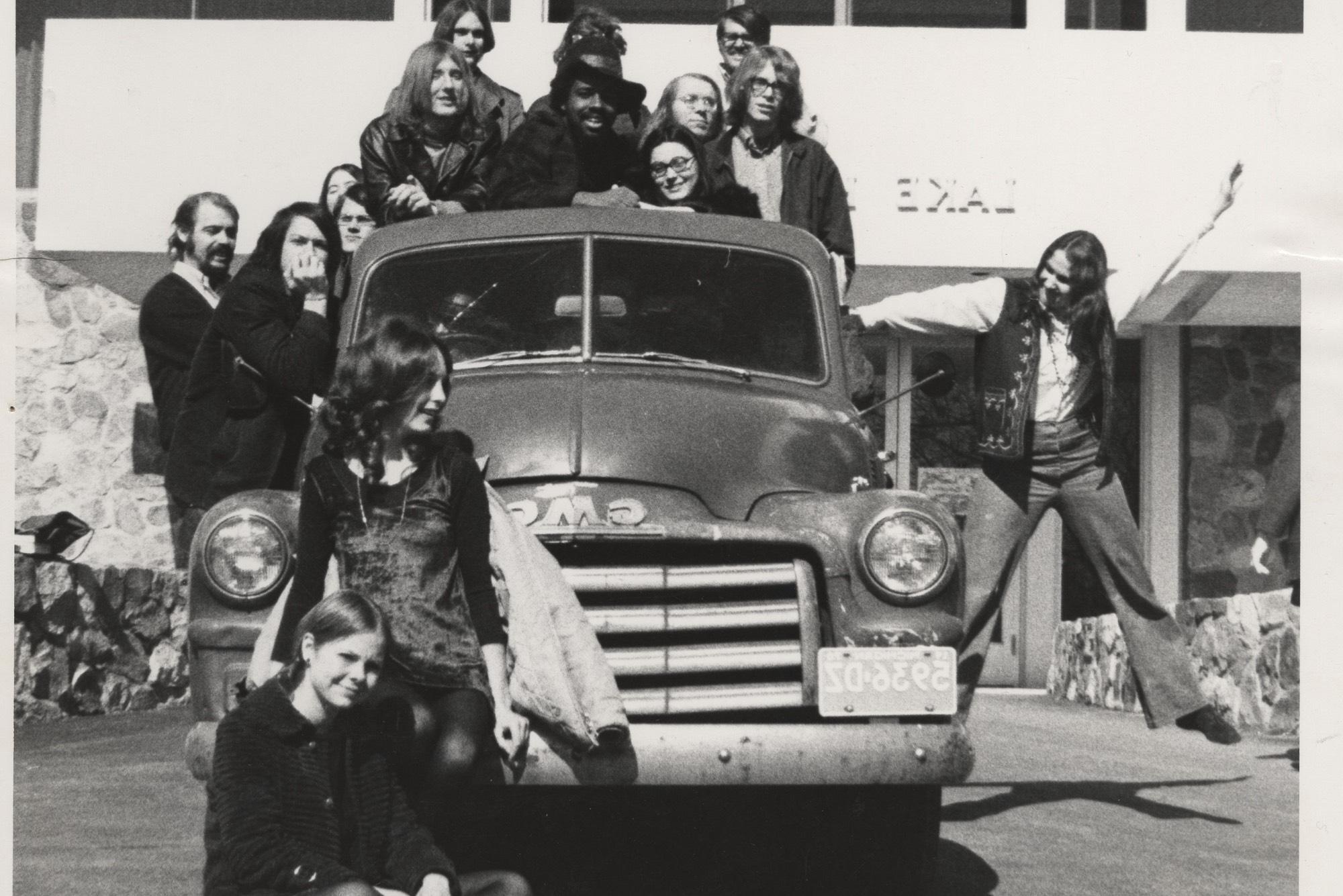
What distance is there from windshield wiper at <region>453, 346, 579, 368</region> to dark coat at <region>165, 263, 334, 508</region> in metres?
0.50

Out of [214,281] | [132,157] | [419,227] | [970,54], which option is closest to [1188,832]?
[419,227]

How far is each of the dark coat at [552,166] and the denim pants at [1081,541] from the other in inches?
70.1

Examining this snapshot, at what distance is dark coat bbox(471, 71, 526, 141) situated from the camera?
25.9 ft

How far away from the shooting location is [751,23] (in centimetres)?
862

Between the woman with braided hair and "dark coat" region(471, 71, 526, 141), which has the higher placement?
"dark coat" region(471, 71, 526, 141)

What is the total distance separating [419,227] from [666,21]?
590cm

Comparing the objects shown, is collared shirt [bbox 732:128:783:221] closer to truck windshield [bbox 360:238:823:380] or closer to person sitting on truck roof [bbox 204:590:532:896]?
truck windshield [bbox 360:238:823:380]

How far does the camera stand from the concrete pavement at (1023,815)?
5.86 metres

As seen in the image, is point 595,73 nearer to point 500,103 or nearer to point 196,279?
point 500,103

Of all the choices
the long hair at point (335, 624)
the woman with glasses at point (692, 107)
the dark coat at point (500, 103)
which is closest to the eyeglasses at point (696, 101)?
the woman with glasses at point (692, 107)

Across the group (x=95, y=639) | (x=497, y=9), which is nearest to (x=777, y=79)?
(x=95, y=639)

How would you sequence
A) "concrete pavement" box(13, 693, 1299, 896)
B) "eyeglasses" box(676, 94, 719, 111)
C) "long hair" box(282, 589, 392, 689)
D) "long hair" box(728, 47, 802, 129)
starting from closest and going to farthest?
1. "long hair" box(282, 589, 392, 689)
2. "concrete pavement" box(13, 693, 1299, 896)
3. "eyeglasses" box(676, 94, 719, 111)
4. "long hair" box(728, 47, 802, 129)

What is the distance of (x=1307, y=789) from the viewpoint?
5.20 m

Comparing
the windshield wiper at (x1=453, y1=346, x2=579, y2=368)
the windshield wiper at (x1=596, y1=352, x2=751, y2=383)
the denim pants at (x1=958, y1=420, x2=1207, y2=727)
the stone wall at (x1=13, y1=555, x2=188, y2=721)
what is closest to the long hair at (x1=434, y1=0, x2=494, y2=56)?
the windshield wiper at (x1=453, y1=346, x2=579, y2=368)
